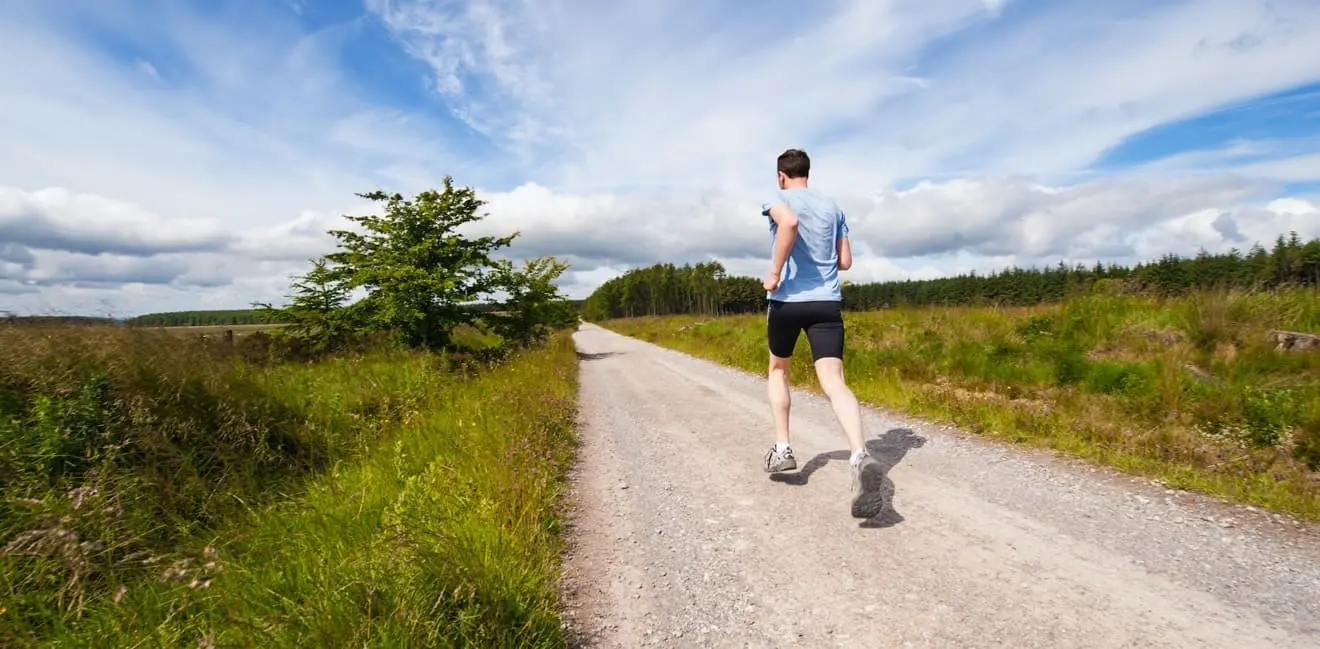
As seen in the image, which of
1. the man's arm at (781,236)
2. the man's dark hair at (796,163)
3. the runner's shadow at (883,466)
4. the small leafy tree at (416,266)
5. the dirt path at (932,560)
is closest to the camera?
the dirt path at (932,560)

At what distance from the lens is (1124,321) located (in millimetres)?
8203

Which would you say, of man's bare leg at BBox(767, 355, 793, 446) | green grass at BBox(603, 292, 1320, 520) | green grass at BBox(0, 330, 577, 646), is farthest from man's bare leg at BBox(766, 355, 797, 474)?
green grass at BBox(603, 292, 1320, 520)

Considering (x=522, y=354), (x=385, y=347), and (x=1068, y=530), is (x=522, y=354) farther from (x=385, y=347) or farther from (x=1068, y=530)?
→ (x=1068, y=530)

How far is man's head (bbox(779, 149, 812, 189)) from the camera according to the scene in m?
3.90

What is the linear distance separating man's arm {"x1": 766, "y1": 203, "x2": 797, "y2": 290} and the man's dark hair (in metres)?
0.39

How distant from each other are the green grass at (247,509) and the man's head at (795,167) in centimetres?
278

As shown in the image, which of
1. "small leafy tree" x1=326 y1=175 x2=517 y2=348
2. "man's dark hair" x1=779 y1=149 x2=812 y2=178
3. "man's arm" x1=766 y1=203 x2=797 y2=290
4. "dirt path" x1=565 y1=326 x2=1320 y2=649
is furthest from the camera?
"small leafy tree" x1=326 y1=175 x2=517 y2=348

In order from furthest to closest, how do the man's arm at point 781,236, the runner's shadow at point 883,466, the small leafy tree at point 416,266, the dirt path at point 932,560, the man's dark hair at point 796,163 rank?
the small leafy tree at point 416,266 → the man's dark hair at point 796,163 → the man's arm at point 781,236 → the runner's shadow at point 883,466 → the dirt path at point 932,560

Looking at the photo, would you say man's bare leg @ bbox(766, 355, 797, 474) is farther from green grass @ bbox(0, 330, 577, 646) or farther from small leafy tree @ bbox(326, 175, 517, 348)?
small leafy tree @ bbox(326, 175, 517, 348)

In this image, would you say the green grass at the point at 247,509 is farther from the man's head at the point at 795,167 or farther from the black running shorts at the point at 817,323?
the man's head at the point at 795,167

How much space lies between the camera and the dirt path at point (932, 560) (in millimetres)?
2141

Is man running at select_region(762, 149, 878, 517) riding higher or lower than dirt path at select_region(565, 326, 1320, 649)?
higher

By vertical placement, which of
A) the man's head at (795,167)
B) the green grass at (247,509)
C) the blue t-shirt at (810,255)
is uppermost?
the man's head at (795,167)

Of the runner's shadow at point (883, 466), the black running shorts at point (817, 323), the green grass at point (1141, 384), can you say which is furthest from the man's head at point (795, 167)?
the green grass at point (1141, 384)
